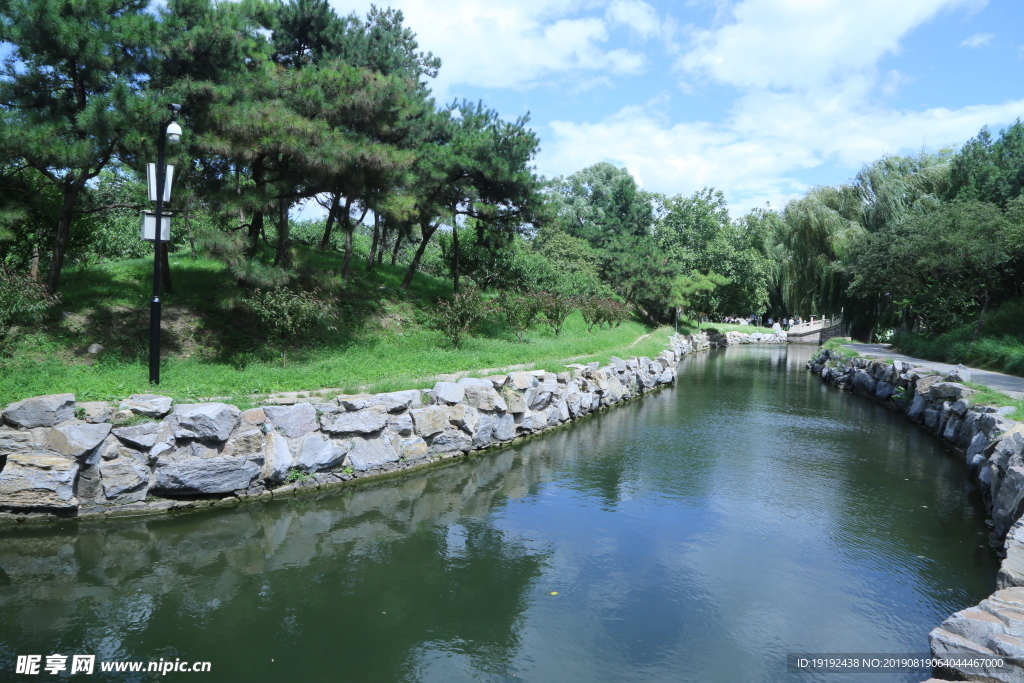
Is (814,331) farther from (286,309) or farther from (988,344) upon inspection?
(286,309)

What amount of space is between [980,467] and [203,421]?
414 inches

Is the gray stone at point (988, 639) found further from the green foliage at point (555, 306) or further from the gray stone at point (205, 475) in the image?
the green foliage at point (555, 306)

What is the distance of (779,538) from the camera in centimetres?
727

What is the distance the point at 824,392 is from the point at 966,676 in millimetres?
17014

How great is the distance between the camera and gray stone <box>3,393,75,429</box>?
22.5ft

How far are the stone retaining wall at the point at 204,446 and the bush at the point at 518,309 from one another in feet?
21.6

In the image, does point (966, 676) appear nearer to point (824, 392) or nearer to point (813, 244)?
point (824, 392)

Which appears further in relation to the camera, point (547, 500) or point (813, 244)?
point (813, 244)

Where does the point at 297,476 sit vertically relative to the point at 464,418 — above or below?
below

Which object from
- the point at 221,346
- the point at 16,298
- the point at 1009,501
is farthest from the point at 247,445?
the point at 1009,501

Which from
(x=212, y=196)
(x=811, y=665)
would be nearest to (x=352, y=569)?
(x=811, y=665)

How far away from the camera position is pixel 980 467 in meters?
9.15

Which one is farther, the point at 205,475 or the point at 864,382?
the point at 864,382

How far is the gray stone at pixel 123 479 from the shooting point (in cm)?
709
